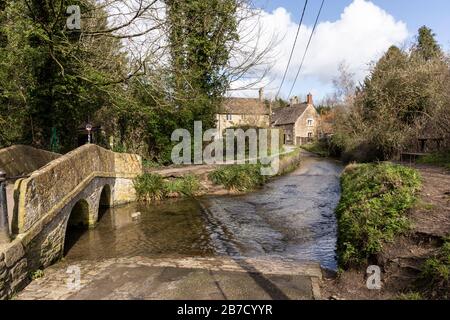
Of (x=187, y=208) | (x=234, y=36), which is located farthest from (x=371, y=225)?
(x=234, y=36)

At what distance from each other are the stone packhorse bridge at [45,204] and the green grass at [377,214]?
556 cm

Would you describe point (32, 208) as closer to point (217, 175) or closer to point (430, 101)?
point (217, 175)

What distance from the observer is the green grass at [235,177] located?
17844mm

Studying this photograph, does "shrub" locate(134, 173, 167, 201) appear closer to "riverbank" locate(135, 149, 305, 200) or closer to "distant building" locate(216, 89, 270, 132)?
"riverbank" locate(135, 149, 305, 200)

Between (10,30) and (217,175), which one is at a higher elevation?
(10,30)

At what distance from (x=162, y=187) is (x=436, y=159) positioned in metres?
11.3

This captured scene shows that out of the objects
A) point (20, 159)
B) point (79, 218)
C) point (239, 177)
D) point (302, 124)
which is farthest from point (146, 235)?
point (302, 124)

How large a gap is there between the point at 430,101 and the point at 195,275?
1457 cm

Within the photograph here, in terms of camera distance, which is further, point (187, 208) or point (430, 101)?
point (430, 101)

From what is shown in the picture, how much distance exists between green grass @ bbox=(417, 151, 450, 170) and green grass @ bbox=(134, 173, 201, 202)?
9.77 m

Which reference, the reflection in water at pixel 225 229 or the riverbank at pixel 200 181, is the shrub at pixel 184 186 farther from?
the reflection in water at pixel 225 229

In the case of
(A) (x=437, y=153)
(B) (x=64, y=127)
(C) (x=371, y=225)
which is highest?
(B) (x=64, y=127)

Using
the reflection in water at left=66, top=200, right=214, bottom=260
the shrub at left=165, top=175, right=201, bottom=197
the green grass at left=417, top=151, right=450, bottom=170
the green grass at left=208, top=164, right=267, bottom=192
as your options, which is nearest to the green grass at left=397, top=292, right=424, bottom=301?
the reflection in water at left=66, top=200, right=214, bottom=260

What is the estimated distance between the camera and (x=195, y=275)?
626 centimetres
